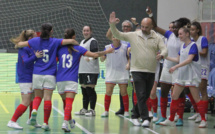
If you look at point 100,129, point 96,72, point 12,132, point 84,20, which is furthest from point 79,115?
point 84,20

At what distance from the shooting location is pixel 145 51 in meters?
7.70

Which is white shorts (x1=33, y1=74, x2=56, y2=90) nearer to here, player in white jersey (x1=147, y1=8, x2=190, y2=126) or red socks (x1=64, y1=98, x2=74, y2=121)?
red socks (x1=64, y1=98, x2=74, y2=121)

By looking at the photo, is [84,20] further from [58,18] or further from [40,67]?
[40,67]

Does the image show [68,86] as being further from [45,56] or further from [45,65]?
[45,56]

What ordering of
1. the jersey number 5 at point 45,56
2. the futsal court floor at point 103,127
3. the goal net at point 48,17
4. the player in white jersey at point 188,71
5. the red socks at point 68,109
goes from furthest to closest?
1. the goal net at point 48,17
2. the player in white jersey at point 188,71
3. the futsal court floor at point 103,127
4. the jersey number 5 at point 45,56
5. the red socks at point 68,109

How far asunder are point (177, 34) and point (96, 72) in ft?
7.75

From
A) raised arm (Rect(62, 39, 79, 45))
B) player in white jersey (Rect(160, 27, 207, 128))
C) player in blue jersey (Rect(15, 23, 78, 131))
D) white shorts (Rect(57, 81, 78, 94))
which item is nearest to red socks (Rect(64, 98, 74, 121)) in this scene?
white shorts (Rect(57, 81, 78, 94))

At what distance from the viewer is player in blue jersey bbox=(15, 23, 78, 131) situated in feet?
23.3

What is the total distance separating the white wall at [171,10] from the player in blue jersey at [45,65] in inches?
525

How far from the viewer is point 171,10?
2027 cm

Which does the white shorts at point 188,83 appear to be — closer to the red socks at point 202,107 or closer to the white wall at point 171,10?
the red socks at point 202,107

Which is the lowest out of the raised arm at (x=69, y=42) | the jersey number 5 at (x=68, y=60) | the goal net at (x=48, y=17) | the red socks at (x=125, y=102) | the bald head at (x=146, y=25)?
the red socks at (x=125, y=102)

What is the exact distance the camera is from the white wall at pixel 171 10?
1992 cm

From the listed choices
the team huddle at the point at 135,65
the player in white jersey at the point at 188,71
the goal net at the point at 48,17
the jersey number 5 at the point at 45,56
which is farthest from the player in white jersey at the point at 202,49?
the goal net at the point at 48,17
